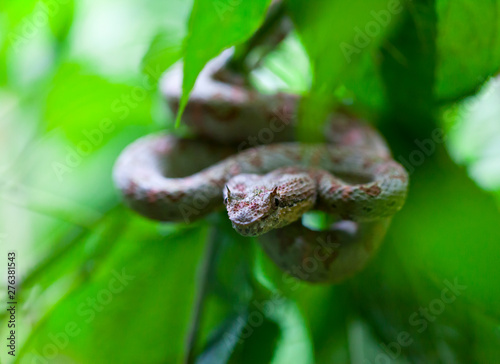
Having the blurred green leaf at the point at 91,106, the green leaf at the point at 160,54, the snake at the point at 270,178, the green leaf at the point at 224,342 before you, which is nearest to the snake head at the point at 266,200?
the snake at the point at 270,178

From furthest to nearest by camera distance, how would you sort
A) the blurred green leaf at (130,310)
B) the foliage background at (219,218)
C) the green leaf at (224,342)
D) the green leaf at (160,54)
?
the green leaf at (160,54), the blurred green leaf at (130,310), the green leaf at (224,342), the foliage background at (219,218)

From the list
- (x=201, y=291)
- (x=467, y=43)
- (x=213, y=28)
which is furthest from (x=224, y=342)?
(x=467, y=43)

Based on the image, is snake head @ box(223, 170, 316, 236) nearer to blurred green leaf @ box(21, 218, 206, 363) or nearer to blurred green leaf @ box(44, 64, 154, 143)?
blurred green leaf @ box(21, 218, 206, 363)

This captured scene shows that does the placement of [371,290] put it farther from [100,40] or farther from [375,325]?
[100,40]

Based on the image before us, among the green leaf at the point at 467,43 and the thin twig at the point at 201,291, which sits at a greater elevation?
the green leaf at the point at 467,43

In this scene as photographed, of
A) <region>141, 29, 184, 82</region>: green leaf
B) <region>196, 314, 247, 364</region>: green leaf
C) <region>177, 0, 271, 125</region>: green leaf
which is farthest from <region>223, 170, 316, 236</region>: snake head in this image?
<region>141, 29, 184, 82</region>: green leaf

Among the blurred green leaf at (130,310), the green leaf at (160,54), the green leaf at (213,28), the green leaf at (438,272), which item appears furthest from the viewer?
the green leaf at (160,54)

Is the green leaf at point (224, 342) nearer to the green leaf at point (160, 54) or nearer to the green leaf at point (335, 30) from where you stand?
the green leaf at point (335, 30)

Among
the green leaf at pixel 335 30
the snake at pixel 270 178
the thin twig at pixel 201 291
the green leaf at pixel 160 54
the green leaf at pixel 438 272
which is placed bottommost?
the green leaf at pixel 438 272
